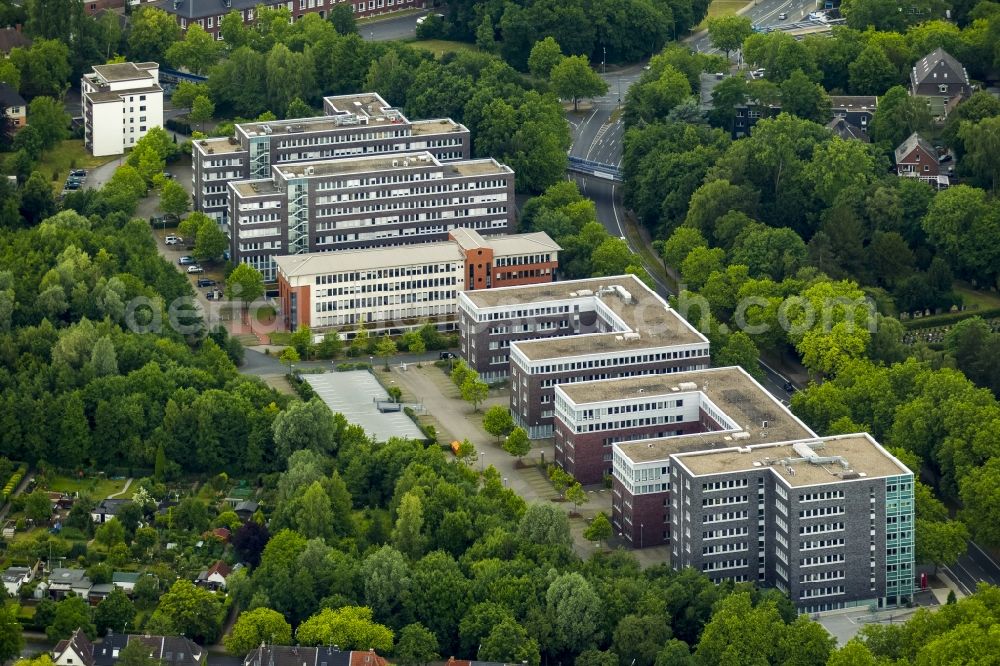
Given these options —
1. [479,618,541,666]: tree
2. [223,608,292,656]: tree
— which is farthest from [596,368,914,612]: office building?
[223,608,292,656]: tree

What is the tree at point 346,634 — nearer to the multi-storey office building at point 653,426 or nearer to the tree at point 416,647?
the tree at point 416,647

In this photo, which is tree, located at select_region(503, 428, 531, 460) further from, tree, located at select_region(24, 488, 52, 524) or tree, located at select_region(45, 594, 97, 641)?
tree, located at select_region(45, 594, 97, 641)

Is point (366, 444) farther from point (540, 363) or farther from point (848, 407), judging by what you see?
point (848, 407)

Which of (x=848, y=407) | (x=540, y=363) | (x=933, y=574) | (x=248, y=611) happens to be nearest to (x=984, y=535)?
(x=933, y=574)

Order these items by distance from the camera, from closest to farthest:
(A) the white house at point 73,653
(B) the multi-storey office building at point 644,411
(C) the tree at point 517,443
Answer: (A) the white house at point 73,653 < (B) the multi-storey office building at point 644,411 < (C) the tree at point 517,443

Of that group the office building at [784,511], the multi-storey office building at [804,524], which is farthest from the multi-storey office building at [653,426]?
the multi-storey office building at [804,524]
